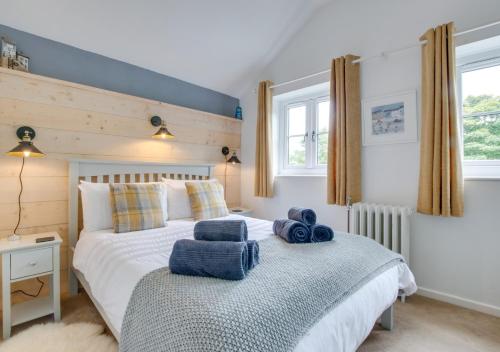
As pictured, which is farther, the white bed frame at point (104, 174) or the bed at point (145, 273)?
the white bed frame at point (104, 174)

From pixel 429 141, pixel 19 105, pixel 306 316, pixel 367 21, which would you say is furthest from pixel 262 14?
pixel 306 316

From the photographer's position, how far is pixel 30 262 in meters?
1.73

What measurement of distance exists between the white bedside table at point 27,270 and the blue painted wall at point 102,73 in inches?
55.1

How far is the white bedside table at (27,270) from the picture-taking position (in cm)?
163

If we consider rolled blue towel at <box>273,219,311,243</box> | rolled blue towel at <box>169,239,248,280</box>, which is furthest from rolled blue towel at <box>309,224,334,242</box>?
rolled blue towel at <box>169,239,248,280</box>

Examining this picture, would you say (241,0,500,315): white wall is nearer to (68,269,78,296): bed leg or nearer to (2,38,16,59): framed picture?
(68,269,78,296): bed leg

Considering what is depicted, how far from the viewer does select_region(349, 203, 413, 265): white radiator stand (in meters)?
2.22

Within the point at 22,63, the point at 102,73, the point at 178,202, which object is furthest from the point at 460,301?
the point at 22,63

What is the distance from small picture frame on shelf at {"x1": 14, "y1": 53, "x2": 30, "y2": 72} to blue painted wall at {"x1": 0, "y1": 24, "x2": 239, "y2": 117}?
2.4 inches

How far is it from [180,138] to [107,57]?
105cm

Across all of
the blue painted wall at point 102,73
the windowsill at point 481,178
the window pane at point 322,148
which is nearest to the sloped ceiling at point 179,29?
the blue painted wall at point 102,73

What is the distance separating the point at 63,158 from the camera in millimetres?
2229

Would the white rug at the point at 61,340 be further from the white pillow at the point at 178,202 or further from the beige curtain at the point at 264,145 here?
the beige curtain at the point at 264,145

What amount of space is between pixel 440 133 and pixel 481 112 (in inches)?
17.2
